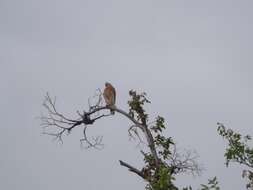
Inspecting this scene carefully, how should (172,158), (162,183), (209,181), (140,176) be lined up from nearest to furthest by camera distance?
(209,181) < (162,183) < (140,176) < (172,158)

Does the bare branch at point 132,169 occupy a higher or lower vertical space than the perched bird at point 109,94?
lower

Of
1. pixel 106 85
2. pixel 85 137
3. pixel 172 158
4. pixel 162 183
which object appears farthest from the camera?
pixel 106 85

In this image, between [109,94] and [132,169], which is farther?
[109,94]

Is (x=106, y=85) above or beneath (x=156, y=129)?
above

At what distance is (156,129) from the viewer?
31.0 feet

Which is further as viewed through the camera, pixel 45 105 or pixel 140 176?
pixel 45 105

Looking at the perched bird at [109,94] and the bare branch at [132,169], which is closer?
the bare branch at [132,169]

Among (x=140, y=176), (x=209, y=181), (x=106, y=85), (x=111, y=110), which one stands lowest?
(x=209, y=181)

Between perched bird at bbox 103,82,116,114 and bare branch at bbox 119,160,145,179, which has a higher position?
perched bird at bbox 103,82,116,114

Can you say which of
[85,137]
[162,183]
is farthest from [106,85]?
[162,183]

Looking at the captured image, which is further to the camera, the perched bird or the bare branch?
the perched bird

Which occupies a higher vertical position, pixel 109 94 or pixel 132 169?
pixel 109 94

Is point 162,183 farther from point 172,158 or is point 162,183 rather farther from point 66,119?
point 66,119

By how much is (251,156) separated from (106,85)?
542 centimetres
